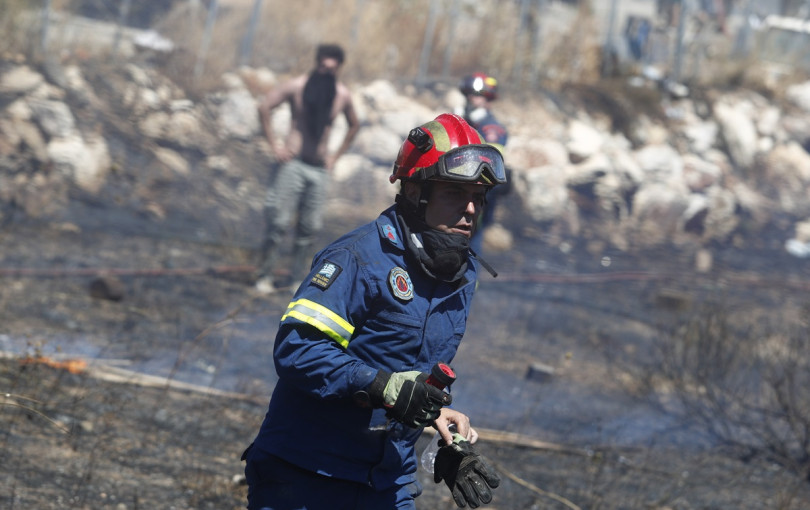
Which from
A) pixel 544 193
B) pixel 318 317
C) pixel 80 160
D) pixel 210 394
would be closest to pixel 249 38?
pixel 80 160

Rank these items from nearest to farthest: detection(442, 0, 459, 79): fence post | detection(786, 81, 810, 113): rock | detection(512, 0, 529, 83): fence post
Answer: detection(442, 0, 459, 79): fence post < detection(512, 0, 529, 83): fence post < detection(786, 81, 810, 113): rock

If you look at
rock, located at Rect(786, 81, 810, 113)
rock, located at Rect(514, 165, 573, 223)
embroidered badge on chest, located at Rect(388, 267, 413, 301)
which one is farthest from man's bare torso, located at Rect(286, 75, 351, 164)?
rock, located at Rect(786, 81, 810, 113)

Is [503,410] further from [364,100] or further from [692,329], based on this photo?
[364,100]

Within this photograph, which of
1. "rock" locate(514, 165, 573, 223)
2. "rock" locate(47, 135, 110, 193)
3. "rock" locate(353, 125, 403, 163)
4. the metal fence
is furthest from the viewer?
"rock" locate(514, 165, 573, 223)

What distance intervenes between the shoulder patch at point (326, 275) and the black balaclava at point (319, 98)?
20.3 ft

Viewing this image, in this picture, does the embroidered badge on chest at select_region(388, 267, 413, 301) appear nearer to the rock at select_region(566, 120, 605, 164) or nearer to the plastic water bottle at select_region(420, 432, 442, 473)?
the plastic water bottle at select_region(420, 432, 442, 473)

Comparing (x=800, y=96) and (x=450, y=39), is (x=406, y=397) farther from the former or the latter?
(x=800, y=96)

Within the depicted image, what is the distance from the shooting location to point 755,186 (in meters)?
19.1

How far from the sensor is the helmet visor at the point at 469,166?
103 inches

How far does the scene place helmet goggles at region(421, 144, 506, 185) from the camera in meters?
2.62

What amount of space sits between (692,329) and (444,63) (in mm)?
10528

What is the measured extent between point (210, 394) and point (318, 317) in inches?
127

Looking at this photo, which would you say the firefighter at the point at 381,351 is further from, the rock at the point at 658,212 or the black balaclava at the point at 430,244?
the rock at the point at 658,212

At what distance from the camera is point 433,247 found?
8.61ft
